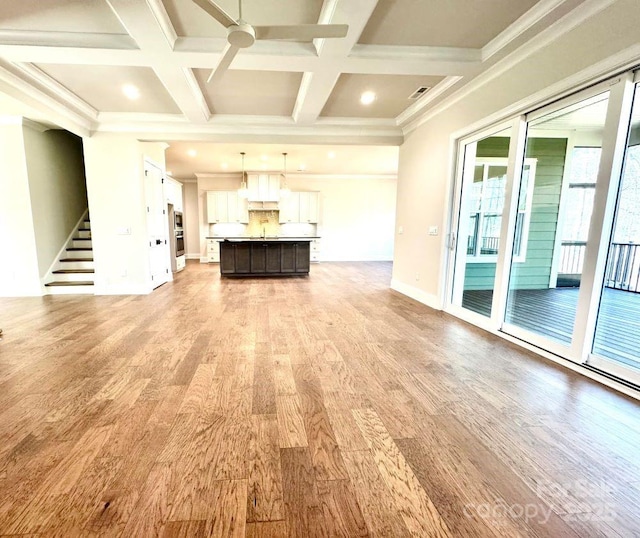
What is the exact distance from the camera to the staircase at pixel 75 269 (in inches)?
198

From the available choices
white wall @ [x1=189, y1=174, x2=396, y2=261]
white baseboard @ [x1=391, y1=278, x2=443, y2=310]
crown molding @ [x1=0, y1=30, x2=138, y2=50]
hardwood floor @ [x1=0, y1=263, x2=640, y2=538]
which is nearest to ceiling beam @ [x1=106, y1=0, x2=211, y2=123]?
crown molding @ [x1=0, y1=30, x2=138, y2=50]

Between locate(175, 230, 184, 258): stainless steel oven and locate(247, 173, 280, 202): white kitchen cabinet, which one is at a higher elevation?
locate(247, 173, 280, 202): white kitchen cabinet

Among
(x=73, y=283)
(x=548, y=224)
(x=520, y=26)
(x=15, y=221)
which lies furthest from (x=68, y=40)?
(x=548, y=224)

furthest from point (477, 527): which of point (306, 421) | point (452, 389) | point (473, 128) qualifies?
point (473, 128)

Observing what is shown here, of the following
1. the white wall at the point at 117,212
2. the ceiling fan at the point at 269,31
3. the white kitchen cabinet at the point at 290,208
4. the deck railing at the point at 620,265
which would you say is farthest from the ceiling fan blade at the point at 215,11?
the white kitchen cabinet at the point at 290,208

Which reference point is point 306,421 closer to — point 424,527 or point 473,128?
point 424,527

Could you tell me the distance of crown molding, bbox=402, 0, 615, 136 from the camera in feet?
7.21

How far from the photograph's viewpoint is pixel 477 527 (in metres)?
1.12

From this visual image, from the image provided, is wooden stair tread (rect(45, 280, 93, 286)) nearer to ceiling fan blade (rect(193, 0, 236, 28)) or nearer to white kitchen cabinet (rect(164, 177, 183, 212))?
white kitchen cabinet (rect(164, 177, 183, 212))

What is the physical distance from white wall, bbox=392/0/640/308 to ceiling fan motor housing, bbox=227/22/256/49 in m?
2.50

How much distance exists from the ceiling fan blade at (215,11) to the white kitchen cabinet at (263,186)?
6914mm

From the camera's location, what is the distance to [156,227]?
5.56 metres

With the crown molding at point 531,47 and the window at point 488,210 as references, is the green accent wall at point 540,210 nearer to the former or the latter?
the window at point 488,210

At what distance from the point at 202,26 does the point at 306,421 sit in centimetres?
329
